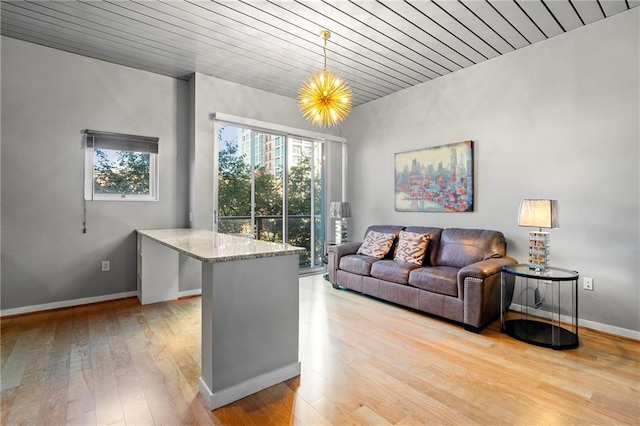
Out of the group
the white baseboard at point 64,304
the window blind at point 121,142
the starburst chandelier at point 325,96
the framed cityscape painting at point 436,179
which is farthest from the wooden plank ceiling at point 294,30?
the white baseboard at point 64,304

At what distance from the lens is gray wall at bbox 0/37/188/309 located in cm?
320

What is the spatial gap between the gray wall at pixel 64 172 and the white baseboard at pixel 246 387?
2.55 m

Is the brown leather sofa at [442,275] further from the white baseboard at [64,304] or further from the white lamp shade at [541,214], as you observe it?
the white baseboard at [64,304]

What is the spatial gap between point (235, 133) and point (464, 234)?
3.24 meters

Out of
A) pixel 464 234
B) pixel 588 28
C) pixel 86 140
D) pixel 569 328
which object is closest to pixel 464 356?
pixel 569 328

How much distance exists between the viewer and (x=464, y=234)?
3668 mm

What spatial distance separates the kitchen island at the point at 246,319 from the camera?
181cm

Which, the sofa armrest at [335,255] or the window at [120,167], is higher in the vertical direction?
the window at [120,167]

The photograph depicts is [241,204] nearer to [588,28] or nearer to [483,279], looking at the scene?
[483,279]

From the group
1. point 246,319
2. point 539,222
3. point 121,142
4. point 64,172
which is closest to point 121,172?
point 121,142

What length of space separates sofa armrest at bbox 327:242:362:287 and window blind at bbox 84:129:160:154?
8.67ft

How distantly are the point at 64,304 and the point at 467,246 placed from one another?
14.8 ft

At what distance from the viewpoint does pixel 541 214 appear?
274 centimetres

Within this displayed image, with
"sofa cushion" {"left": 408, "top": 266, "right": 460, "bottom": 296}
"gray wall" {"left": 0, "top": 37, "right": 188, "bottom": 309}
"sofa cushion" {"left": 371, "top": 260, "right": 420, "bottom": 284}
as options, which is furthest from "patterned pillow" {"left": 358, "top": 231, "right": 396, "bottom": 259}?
"gray wall" {"left": 0, "top": 37, "right": 188, "bottom": 309}
